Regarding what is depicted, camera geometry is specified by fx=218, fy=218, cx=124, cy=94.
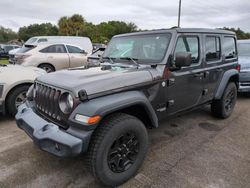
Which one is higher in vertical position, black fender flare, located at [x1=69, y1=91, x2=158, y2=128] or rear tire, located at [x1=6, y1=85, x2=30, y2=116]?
black fender flare, located at [x1=69, y1=91, x2=158, y2=128]

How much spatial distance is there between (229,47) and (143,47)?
2237 millimetres

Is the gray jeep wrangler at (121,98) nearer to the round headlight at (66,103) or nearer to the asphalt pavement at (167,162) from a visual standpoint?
the round headlight at (66,103)

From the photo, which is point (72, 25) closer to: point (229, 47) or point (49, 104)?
point (229, 47)

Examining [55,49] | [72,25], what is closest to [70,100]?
[55,49]

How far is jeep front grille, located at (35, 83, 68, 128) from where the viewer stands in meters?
2.42

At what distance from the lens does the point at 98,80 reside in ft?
7.97

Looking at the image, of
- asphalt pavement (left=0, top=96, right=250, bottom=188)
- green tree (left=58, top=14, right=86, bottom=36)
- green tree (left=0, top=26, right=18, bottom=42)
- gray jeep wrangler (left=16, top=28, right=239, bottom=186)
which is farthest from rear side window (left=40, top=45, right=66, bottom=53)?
green tree (left=0, top=26, right=18, bottom=42)

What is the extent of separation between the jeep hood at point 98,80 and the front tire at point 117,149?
36 centimetres

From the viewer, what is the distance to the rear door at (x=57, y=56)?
9.11 metres

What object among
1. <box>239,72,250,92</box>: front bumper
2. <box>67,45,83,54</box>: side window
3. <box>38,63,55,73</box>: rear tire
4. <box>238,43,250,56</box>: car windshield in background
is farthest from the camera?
<box>67,45,83,54</box>: side window

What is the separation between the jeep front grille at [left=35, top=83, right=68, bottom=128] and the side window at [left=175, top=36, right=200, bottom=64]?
183cm

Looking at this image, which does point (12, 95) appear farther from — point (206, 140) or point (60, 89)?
point (206, 140)

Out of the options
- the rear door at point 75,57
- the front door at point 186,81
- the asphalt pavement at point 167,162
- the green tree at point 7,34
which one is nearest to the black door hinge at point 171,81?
the front door at point 186,81

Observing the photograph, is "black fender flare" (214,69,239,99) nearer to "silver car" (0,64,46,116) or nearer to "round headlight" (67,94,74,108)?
"round headlight" (67,94,74,108)
